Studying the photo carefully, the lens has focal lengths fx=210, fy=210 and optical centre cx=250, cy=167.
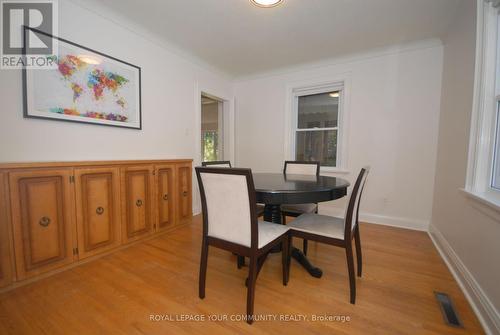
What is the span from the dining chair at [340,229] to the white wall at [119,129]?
6.61 feet

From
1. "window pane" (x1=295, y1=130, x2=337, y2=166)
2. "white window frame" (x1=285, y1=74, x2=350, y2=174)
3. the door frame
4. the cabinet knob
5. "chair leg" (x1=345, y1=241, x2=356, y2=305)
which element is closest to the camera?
"chair leg" (x1=345, y1=241, x2=356, y2=305)

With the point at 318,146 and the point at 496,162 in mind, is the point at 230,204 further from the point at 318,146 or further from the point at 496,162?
the point at 318,146

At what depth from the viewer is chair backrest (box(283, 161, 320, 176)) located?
2529 mm

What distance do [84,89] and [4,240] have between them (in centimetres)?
136

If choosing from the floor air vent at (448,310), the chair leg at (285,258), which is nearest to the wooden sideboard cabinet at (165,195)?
the chair leg at (285,258)

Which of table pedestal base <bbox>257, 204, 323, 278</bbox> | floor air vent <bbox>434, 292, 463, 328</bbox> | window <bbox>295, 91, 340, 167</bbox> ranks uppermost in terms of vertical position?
window <bbox>295, 91, 340, 167</bbox>

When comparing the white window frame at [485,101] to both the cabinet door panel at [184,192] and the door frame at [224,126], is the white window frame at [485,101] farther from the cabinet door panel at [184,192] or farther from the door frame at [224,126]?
the door frame at [224,126]

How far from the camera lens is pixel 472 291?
139cm

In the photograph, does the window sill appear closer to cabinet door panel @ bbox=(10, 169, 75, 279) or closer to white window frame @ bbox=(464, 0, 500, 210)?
white window frame @ bbox=(464, 0, 500, 210)

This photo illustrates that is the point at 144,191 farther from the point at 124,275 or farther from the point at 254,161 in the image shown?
the point at 254,161

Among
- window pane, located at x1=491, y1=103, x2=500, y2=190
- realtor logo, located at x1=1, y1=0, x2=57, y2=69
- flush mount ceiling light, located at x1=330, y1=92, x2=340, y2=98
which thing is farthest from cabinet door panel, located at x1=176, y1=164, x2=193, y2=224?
window pane, located at x1=491, y1=103, x2=500, y2=190

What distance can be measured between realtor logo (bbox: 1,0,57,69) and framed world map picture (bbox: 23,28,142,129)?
0.06 meters

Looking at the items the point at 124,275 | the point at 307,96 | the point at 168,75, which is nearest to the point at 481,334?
the point at 124,275

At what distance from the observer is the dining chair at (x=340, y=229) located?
1.38 metres
